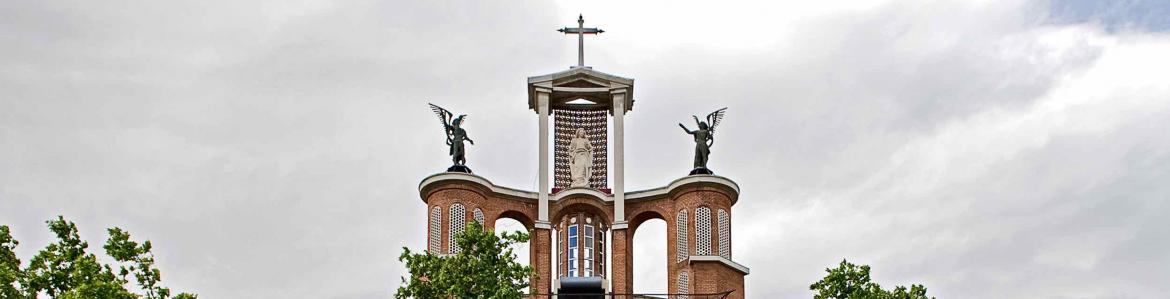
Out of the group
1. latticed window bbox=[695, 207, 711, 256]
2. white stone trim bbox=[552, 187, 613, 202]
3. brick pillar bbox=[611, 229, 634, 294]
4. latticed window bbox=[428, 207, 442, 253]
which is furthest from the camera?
white stone trim bbox=[552, 187, 613, 202]

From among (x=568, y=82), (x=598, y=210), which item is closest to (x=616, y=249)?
(x=598, y=210)

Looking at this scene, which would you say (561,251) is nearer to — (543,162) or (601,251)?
(601,251)

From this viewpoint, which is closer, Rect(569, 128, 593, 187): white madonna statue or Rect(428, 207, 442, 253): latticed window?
Rect(428, 207, 442, 253): latticed window

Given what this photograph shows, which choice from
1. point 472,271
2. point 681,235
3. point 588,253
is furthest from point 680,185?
A: point 472,271

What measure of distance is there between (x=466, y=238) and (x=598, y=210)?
56.9 ft

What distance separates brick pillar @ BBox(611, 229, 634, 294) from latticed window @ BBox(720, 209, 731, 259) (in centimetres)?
345

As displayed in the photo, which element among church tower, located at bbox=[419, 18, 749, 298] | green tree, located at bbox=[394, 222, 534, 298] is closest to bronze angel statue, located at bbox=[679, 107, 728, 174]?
church tower, located at bbox=[419, 18, 749, 298]

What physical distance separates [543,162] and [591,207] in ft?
8.11

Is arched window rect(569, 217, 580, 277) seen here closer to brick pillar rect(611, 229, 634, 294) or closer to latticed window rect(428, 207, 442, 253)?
brick pillar rect(611, 229, 634, 294)

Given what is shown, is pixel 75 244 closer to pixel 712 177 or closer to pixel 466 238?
pixel 466 238

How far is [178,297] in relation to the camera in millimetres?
55969

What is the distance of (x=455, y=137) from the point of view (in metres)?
78.9

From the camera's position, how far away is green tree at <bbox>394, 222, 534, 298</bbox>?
59844 mm

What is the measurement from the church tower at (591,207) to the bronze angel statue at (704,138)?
24cm
